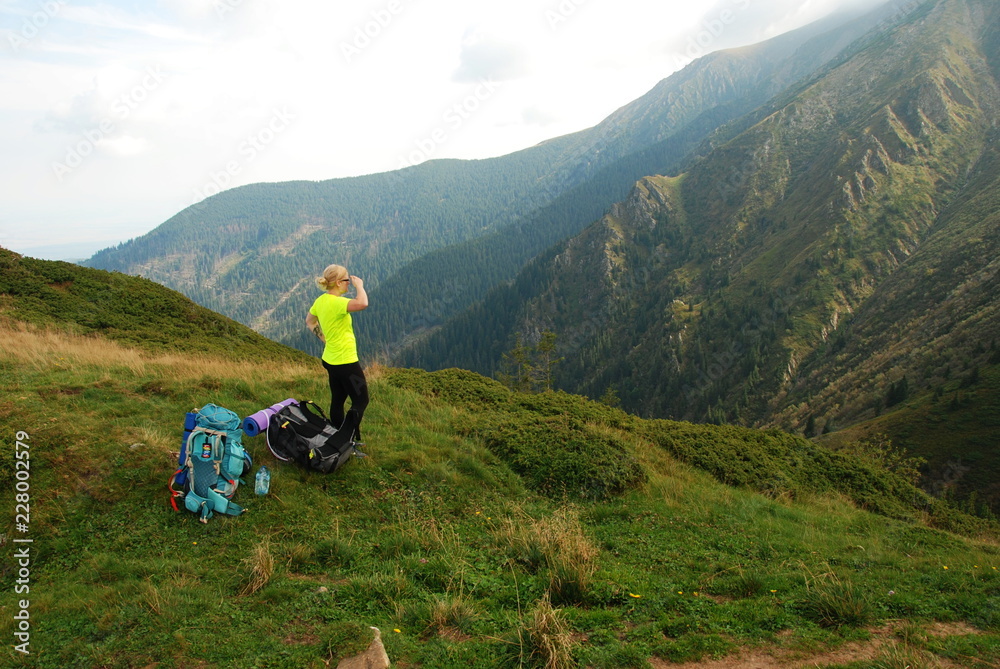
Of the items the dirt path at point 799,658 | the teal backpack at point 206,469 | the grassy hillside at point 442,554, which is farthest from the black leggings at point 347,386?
the dirt path at point 799,658

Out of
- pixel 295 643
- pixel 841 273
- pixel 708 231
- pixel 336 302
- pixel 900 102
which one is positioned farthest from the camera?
pixel 708 231

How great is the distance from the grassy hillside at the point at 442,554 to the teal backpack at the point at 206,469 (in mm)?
282

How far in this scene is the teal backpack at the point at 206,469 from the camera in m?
6.09

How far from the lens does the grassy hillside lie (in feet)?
13.6

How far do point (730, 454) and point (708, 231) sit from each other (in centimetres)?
15489

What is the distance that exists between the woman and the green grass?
1368 mm

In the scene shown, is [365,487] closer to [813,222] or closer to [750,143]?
[813,222]

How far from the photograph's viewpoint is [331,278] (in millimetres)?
7152

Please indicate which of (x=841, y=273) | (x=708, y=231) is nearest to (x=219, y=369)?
(x=841, y=273)

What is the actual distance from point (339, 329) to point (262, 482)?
2.40m

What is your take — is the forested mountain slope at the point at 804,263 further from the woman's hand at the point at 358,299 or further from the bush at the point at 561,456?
the woman's hand at the point at 358,299

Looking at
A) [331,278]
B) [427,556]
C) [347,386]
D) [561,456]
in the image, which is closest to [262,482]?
[347,386]

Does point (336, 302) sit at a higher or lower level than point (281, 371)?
higher

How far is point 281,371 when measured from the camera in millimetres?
11789
